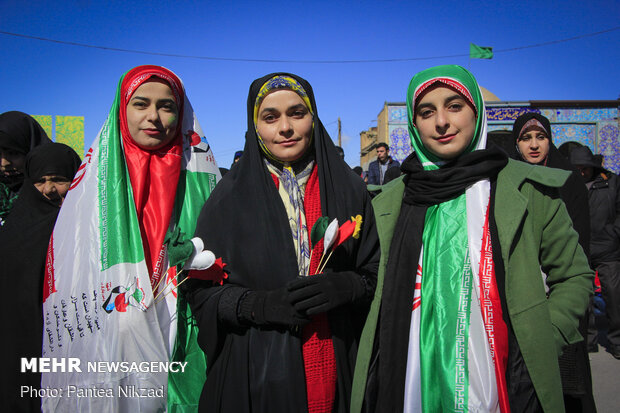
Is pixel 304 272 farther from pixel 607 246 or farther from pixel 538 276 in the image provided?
pixel 607 246

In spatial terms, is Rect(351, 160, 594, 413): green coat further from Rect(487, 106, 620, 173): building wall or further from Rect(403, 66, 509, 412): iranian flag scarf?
Rect(487, 106, 620, 173): building wall

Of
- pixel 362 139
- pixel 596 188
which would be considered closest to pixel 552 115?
pixel 596 188

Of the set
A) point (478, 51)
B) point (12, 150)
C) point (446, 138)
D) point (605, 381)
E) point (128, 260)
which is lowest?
point (605, 381)

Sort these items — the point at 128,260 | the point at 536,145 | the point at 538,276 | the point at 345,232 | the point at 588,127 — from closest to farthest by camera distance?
the point at 538,276, the point at 345,232, the point at 128,260, the point at 536,145, the point at 588,127

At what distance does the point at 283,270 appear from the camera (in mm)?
1633

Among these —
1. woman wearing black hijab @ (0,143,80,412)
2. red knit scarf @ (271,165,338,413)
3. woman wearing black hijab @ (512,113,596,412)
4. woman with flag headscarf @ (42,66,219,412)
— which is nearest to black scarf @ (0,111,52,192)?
woman wearing black hijab @ (0,143,80,412)

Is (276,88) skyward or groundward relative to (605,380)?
skyward

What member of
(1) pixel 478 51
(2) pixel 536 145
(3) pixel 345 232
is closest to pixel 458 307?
(3) pixel 345 232

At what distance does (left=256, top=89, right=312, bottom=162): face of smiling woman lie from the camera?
1.73 metres

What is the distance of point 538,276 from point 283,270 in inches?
36.8

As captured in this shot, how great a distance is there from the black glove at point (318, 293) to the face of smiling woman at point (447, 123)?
2.21ft

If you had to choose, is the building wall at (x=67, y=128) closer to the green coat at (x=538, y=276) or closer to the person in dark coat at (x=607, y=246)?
the green coat at (x=538, y=276)

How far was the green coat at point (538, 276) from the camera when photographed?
1.42 m

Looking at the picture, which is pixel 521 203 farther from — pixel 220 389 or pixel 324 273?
pixel 220 389
